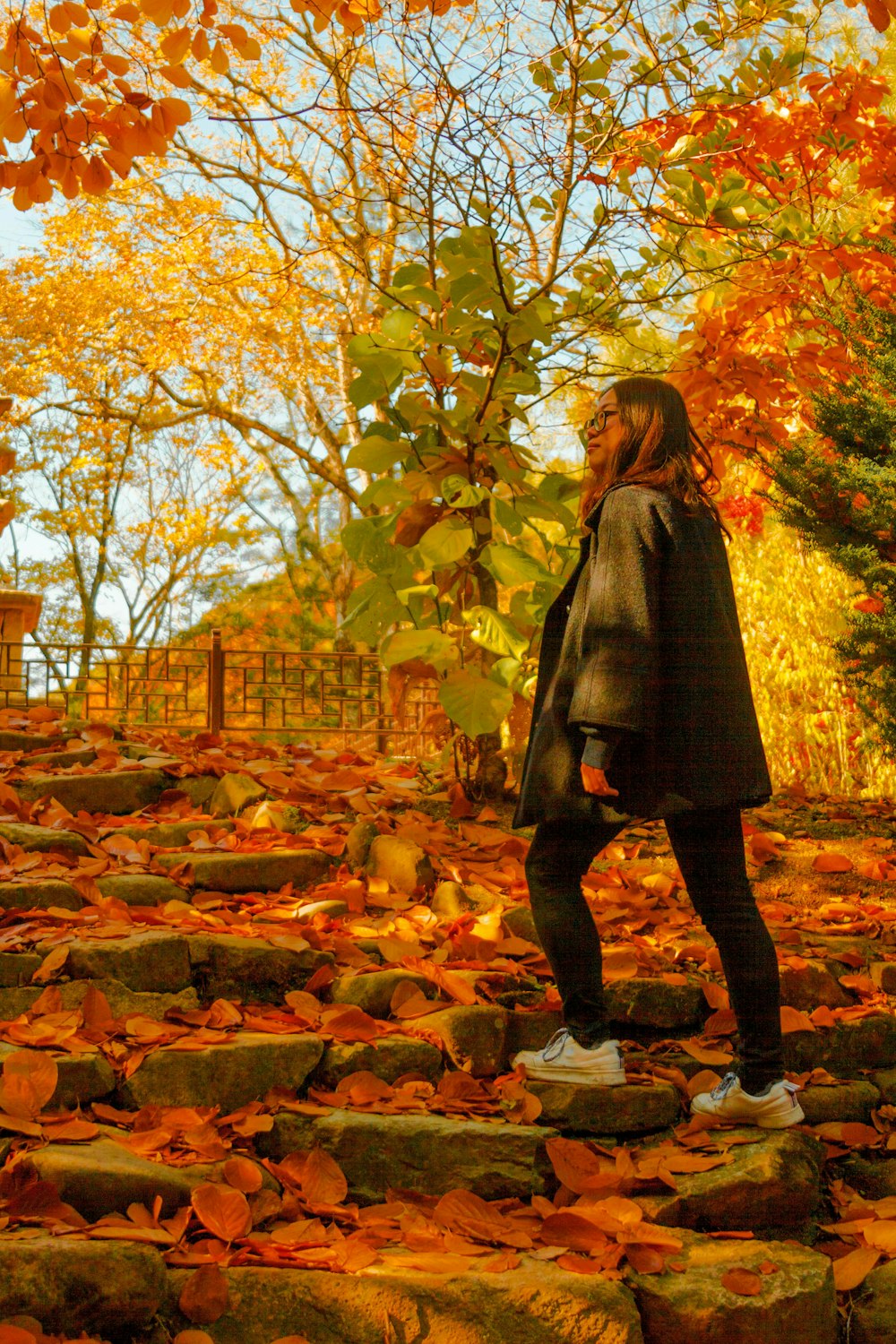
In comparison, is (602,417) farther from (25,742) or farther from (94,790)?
(25,742)

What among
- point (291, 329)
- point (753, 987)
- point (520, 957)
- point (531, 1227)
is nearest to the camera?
point (531, 1227)

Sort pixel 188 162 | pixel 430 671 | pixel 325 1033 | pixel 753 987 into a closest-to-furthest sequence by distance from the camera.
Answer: pixel 753 987
pixel 325 1033
pixel 430 671
pixel 188 162

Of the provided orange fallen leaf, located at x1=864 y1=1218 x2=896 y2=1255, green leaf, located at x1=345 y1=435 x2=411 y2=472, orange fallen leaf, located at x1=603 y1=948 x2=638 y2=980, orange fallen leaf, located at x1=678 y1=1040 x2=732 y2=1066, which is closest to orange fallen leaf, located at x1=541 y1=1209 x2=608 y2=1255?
orange fallen leaf, located at x1=864 y1=1218 x2=896 y2=1255

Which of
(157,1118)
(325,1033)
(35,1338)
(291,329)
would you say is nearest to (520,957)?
(325,1033)

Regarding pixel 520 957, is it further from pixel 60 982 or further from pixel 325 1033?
pixel 60 982

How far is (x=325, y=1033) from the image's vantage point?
2.61 m

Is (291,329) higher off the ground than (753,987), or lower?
higher

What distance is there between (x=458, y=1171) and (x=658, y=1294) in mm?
479

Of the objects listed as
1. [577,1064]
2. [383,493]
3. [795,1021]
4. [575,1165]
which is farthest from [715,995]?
[383,493]

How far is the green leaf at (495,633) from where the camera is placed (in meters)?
3.58

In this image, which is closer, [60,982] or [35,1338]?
[35,1338]

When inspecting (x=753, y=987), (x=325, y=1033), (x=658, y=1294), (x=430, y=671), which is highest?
(x=430, y=671)

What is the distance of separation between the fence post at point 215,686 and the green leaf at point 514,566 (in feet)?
10.8

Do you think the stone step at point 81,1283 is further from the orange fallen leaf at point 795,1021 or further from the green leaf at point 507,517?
the green leaf at point 507,517
